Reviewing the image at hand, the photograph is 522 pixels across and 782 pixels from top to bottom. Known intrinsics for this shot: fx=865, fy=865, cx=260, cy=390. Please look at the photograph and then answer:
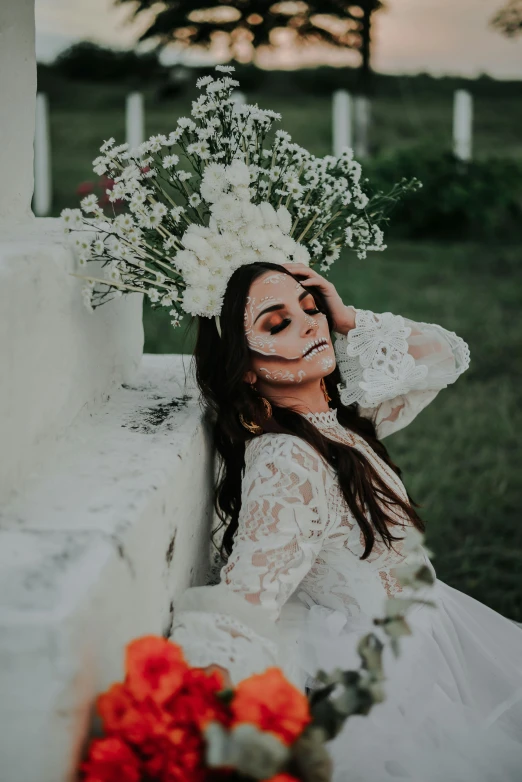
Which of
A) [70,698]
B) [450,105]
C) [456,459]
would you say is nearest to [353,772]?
[70,698]

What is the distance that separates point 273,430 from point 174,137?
83 cm

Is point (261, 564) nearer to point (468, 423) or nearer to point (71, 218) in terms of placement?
point (71, 218)

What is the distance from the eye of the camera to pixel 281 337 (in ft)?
7.18

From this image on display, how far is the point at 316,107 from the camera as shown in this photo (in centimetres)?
1634

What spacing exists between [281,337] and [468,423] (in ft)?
10.8

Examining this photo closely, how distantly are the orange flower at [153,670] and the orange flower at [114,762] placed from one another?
0.07 m

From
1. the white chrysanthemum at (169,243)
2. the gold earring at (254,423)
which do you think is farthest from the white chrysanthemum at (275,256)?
the gold earring at (254,423)

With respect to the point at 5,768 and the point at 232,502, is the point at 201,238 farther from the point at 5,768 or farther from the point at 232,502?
the point at 5,768

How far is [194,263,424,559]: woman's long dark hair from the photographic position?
2133 millimetres

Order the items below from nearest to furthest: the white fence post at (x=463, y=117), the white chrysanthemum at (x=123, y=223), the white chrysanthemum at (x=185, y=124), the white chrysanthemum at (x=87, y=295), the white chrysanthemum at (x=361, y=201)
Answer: the white chrysanthemum at (x=87, y=295) < the white chrysanthemum at (x=123, y=223) < the white chrysanthemum at (x=185, y=124) < the white chrysanthemum at (x=361, y=201) < the white fence post at (x=463, y=117)

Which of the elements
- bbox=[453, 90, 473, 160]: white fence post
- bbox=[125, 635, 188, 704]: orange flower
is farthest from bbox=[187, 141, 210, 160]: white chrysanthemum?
bbox=[453, 90, 473, 160]: white fence post

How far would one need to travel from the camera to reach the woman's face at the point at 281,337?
218cm

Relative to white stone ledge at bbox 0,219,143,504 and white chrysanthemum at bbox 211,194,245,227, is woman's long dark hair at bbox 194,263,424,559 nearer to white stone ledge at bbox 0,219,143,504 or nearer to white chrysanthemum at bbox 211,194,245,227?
white chrysanthemum at bbox 211,194,245,227

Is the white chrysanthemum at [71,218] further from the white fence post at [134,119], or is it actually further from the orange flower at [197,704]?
the white fence post at [134,119]
